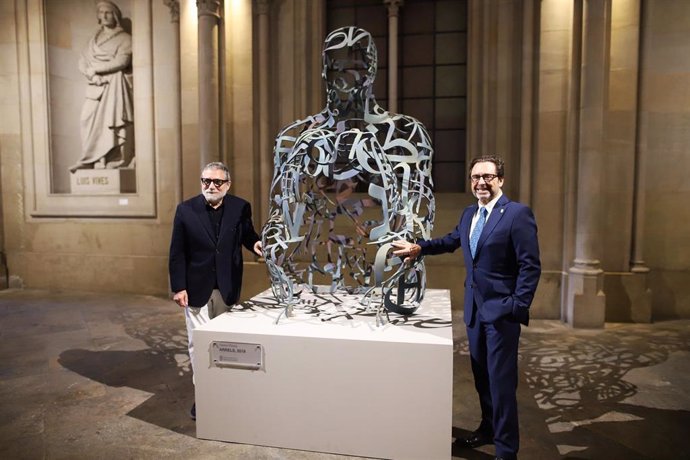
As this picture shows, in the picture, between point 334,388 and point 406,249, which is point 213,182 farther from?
point 334,388

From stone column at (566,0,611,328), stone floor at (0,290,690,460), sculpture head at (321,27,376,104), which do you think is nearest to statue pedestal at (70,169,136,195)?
stone floor at (0,290,690,460)

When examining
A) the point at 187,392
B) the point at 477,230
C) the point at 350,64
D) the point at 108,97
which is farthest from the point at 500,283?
the point at 108,97

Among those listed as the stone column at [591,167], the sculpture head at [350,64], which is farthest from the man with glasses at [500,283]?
the stone column at [591,167]

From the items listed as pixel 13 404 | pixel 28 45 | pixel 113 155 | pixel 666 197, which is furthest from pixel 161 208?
pixel 666 197

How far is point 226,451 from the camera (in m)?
2.85

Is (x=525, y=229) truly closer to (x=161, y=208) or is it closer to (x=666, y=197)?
(x=666, y=197)

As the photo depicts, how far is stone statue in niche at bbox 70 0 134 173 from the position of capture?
7.73 m

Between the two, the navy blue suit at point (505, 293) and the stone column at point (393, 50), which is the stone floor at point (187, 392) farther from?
the stone column at point (393, 50)

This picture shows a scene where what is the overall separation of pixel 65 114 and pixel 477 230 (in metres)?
7.87

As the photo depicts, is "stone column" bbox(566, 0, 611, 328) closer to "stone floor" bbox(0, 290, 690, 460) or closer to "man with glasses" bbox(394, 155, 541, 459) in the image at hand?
"stone floor" bbox(0, 290, 690, 460)

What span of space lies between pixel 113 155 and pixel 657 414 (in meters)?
7.86

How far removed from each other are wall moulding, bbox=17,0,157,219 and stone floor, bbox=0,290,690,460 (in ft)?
7.90

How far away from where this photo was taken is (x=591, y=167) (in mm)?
5656

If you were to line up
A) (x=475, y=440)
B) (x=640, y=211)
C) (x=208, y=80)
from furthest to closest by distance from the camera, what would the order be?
(x=208, y=80) → (x=640, y=211) → (x=475, y=440)
